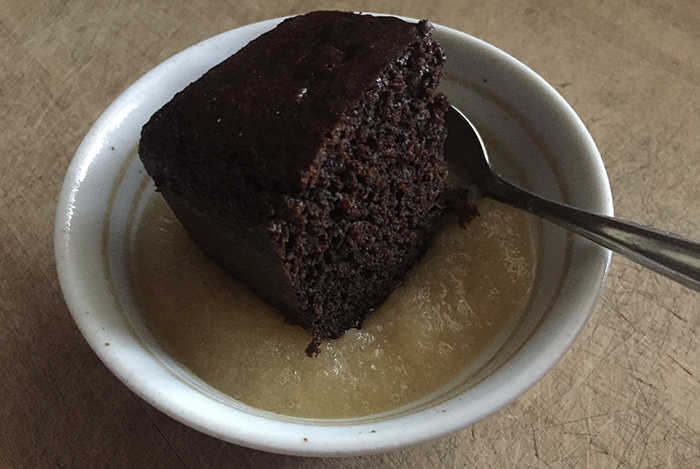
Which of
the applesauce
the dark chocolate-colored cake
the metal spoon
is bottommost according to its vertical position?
the applesauce

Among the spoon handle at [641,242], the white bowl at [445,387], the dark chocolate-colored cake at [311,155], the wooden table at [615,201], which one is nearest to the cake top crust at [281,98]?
the dark chocolate-colored cake at [311,155]

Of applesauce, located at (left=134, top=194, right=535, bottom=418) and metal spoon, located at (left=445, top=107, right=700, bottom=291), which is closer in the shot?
metal spoon, located at (left=445, top=107, right=700, bottom=291)

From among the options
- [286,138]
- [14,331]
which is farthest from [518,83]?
[14,331]

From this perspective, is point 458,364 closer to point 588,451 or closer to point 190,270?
point 588,451

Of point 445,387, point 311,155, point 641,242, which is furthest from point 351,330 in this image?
point 641,242

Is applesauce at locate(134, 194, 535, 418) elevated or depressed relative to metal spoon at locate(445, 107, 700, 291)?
depressed

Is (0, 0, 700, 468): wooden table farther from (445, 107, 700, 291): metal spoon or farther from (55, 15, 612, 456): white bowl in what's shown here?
(445, 107, 700, 291): metal spoon

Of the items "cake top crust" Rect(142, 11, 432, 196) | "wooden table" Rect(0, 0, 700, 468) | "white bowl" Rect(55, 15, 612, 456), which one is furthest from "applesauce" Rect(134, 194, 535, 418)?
"cake top crust" Rect(142, 11, 432, 196)
